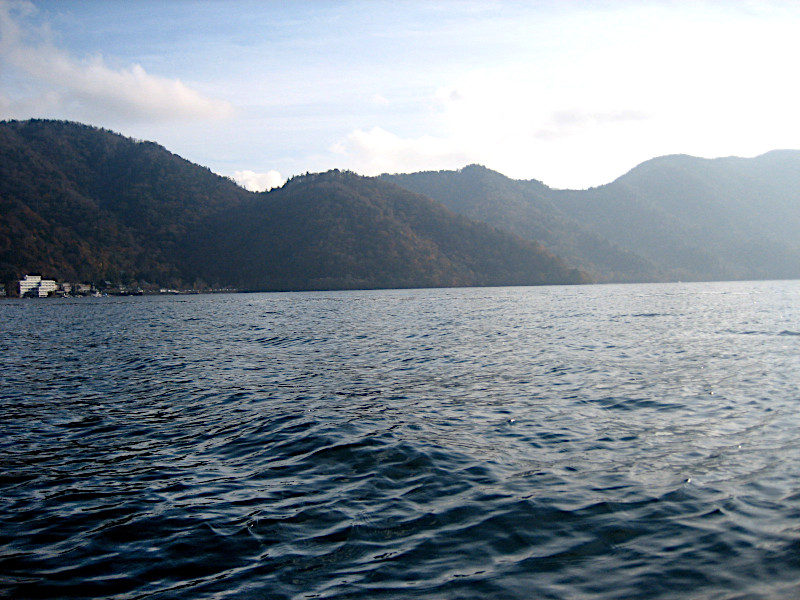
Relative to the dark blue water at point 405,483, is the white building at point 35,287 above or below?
above

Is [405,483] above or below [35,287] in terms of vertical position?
below

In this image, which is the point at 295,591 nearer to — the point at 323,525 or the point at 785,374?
the point at 323,525

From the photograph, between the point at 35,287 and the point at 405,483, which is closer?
the point at 405,483

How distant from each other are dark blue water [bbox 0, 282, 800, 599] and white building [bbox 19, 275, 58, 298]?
185m

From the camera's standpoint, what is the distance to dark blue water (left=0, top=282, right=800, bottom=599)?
26.9 ft

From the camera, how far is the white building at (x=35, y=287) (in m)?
184

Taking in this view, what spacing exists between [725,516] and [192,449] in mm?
12245

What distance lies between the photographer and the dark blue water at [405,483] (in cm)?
820

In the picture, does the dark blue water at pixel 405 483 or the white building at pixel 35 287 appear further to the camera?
the white building at pixel 35 287

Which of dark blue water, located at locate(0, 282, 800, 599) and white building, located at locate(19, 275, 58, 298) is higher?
white building, located at locate(19, 275, 58, 298)

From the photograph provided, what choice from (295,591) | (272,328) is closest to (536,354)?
(295,591)

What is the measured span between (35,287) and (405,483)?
212m

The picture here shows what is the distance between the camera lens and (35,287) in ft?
612

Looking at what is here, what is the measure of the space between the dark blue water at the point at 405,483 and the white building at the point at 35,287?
185230 mm
